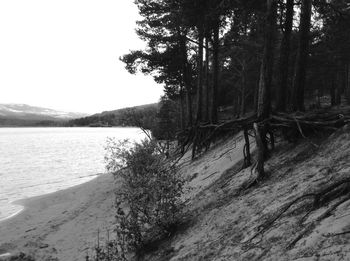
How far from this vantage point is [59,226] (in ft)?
41.9

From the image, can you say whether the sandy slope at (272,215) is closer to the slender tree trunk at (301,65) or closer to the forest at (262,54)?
the forest at (262,54)

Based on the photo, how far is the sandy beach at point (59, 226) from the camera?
10172mm

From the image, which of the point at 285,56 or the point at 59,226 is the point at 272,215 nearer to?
the point at 285,56

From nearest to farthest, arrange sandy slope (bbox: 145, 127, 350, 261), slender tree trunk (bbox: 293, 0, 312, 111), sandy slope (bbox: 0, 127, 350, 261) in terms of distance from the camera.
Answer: sandy slope (bbox: 145, 127, 350, 261), sandy slope (bbox: 0, 127, 350, 261), slender tree trunk (bbox: 293, 0, 312, 111)

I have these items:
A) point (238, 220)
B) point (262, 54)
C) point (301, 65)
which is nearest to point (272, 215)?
point (238, 220)

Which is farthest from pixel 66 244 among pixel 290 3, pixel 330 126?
pixel 290 3

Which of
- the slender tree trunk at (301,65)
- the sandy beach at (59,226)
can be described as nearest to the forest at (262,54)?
the slender tree trunk at (301,65)

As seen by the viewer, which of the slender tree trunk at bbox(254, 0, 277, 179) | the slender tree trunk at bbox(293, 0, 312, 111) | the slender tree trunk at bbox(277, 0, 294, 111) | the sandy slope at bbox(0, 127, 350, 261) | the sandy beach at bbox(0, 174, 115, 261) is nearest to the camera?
the sandy slope at bbox(0, 127, 350, 261)

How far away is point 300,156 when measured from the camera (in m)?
8.09

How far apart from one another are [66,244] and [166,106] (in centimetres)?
3840

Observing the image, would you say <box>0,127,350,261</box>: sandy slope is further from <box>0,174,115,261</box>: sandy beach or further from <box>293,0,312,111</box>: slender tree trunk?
<box>293,0,312,111</box>: slender tree trunk

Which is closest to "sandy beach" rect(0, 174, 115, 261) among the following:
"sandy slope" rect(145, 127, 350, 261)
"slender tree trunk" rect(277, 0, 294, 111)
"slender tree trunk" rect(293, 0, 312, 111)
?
"sandy slope" rect(145, 127, 350, 261)

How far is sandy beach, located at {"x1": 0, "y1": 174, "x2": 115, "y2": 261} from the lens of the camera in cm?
1017

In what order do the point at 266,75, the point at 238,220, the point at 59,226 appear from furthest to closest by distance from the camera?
the point at 59,226 < the point at 266,75 < the point at 238,220
